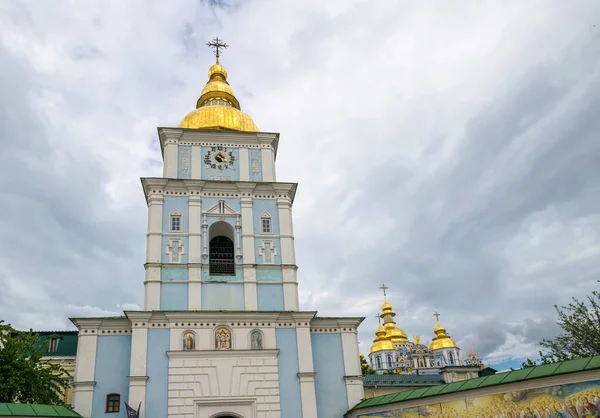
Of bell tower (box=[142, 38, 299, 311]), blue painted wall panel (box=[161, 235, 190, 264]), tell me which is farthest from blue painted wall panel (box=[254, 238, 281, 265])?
blue painted wall panel (box=[161, 235, 190, 264])

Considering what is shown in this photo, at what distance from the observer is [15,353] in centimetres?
2162

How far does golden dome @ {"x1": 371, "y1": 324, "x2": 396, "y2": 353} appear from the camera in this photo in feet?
250

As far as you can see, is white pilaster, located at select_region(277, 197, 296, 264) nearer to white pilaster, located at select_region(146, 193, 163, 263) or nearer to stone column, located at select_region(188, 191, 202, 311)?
stone column, located at select_region(188, 191, 202, 311)

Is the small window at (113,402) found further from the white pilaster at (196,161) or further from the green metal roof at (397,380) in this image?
the green metal roof at (397,380)

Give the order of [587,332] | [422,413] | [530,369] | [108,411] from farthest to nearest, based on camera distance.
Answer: [587,332] < [108,411] < [422,413] < [530,369]

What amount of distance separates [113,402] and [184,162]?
421 inches

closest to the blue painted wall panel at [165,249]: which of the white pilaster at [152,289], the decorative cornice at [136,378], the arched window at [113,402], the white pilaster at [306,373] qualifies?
the white pilaster at [152,289]

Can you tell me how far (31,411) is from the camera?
57.3 feet

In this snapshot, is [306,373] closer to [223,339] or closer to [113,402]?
[223,339]

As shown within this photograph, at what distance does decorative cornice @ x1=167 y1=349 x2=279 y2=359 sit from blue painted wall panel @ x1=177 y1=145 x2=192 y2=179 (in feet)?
26.3

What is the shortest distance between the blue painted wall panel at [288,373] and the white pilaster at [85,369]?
6.99 meters

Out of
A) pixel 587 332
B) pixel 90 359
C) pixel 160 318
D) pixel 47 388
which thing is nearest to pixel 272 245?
pixel 160 318

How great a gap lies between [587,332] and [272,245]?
14.9 metres

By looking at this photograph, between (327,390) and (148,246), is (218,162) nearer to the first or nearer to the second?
(148,246)
